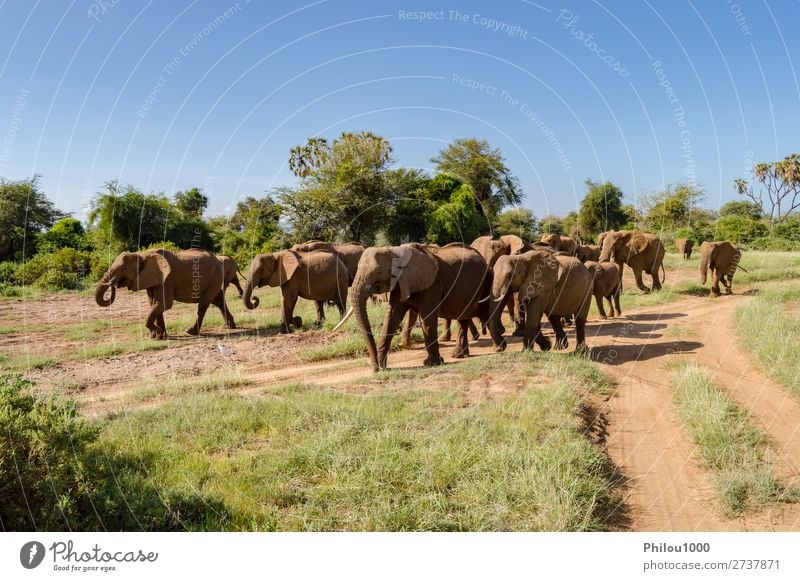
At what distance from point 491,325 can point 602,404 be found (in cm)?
411

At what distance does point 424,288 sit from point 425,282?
13 centimetres

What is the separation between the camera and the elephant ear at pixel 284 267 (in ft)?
54.5

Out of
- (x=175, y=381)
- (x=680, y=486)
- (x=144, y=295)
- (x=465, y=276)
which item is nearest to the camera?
(x=680, y=486)

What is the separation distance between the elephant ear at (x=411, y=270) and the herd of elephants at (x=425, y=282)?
0.8 inches

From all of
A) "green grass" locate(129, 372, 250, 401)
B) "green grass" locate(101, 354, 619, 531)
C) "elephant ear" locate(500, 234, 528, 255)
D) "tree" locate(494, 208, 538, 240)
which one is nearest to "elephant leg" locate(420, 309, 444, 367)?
"elephant ear" locate(500, 234, 528, 255)

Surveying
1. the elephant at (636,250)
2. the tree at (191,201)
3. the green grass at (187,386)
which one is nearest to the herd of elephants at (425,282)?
the elephant at (636,250)

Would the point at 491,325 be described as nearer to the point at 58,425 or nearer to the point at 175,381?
the point at 175,381

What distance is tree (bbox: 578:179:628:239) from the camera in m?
49.6

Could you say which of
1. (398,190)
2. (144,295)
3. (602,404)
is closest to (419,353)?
(602,404)

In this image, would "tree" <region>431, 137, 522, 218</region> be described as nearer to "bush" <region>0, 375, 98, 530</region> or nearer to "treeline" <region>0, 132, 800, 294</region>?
"treeline" <region>0, 132, 800, 294</region>

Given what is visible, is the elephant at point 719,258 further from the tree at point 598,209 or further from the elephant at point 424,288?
the tree at point 598,209

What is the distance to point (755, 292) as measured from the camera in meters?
21.2

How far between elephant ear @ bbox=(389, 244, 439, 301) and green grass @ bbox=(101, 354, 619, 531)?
3054 mm
